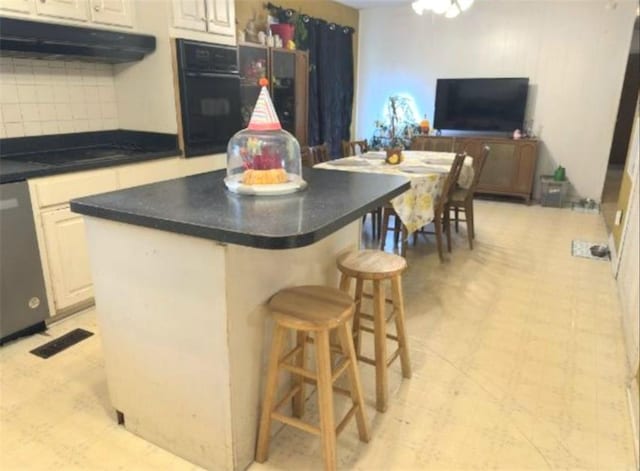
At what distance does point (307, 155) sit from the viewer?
3.56m

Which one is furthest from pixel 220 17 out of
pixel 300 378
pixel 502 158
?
pixel 502 158

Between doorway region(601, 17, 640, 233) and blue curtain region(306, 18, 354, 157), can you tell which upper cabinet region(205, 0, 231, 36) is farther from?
doorway region(601, 17, 640, 233)

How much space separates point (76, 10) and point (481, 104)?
4681mm

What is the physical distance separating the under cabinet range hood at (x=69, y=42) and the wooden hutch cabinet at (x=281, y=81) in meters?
1.12

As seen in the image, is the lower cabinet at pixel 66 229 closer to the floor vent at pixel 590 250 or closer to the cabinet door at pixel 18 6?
the cabinet door at pixel 18 6

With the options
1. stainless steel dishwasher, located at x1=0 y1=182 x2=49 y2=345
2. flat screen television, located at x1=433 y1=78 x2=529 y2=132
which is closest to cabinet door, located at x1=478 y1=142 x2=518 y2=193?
flat screen television, located at x1=433 y1=78 x2=529 y2=132

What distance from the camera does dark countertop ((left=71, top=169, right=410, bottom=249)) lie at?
4.10 feet

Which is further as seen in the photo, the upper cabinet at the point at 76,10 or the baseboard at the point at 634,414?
the upper cabinet at the point at 76,10

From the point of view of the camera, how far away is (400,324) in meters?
2.05

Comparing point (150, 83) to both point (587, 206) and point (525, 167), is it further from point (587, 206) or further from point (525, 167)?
point (587, 206)

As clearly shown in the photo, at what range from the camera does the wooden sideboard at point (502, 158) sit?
17.9 feet

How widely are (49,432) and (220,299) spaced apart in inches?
41.4

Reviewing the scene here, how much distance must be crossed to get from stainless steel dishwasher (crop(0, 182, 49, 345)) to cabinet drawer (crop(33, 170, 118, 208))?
78mm

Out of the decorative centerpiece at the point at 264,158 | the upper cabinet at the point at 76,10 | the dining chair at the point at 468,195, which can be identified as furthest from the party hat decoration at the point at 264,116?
the dining chair at the point at 468,195
